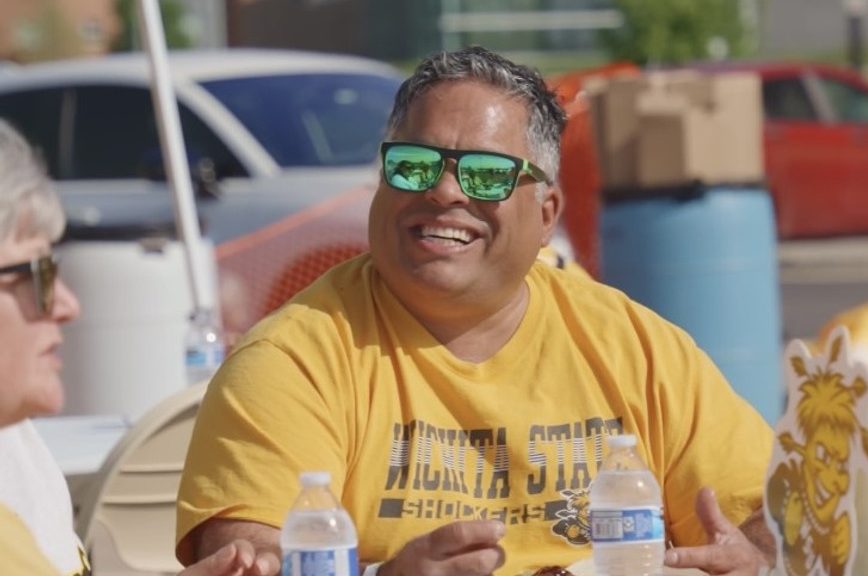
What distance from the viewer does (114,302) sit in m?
7.02

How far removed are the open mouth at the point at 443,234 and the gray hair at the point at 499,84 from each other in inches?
7.1

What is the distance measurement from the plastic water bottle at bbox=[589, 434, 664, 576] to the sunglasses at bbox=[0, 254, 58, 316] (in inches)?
30.8

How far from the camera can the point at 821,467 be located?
9.23ft

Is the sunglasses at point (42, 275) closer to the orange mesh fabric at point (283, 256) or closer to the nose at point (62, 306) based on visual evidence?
the nose at point (62, 306)

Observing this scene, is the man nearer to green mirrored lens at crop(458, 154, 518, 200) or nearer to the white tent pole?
green mirrored lens at crop(458, 154, 518, 200)

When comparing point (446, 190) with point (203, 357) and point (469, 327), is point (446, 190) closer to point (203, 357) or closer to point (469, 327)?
point (469, 327)

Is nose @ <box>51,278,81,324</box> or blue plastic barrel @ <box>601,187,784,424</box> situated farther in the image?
blue plastic barrel @ <box>601,187,784,424</box>

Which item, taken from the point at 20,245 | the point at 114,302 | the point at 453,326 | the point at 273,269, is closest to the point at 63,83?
the point at 273,269

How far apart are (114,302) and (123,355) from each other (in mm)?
264

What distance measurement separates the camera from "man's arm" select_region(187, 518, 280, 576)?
313cm

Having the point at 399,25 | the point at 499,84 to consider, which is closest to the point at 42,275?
the point at 499,84

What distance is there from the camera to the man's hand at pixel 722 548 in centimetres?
310

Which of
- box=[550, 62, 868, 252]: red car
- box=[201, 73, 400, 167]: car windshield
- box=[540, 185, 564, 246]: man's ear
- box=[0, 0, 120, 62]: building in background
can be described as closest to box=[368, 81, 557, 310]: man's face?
box=[540, 185, 564, 246]: man's ear

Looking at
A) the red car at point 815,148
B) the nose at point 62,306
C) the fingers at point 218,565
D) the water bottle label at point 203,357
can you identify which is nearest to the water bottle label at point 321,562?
the fingers at point 218,565
